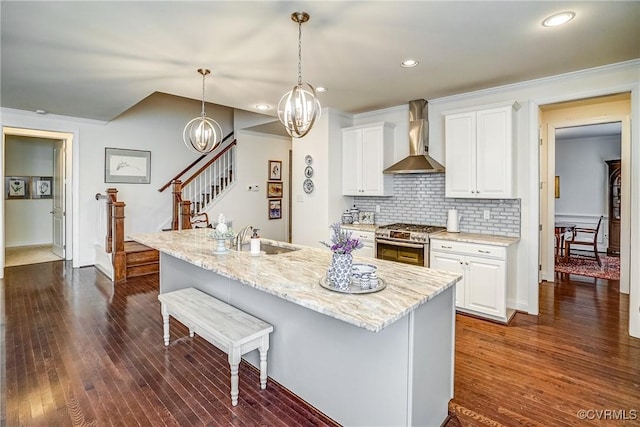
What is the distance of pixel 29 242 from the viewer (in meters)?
7.88

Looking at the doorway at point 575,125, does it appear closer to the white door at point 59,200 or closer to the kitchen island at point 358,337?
the kitchen island at point 358,337

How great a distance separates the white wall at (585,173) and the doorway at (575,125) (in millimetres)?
3233

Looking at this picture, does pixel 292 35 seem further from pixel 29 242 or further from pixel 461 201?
pixel 29 242

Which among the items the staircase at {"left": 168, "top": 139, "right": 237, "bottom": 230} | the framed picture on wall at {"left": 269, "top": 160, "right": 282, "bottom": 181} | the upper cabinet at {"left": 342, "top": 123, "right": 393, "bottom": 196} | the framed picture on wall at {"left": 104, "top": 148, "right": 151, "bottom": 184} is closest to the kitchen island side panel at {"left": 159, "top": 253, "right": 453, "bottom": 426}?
the upper cabinet at {"left": 342, "top": 123, "right": 393, "bottom": 196}

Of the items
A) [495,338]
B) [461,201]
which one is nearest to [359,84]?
[461,201]

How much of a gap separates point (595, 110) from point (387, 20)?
161 inches

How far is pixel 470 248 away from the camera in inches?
146

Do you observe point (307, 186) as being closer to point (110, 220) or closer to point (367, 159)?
point (367, 159)

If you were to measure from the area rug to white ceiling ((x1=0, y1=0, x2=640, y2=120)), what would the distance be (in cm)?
374

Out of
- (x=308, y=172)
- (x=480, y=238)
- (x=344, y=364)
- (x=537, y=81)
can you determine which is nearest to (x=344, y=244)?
(x=344, y=364)

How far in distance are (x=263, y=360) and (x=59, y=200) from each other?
6615 mm

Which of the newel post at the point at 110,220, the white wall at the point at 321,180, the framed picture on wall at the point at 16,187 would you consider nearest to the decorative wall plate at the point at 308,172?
the white wall at the point at 321,180

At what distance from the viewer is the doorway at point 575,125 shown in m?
4.50

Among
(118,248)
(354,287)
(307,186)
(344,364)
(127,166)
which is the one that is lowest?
(344,364)
